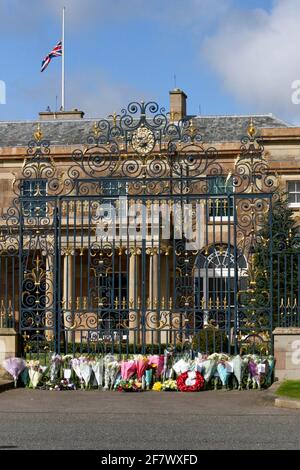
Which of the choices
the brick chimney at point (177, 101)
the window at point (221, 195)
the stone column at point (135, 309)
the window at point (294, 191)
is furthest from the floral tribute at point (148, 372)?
the brick chimney at point (177, 101)

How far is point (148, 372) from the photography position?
57.0 feet

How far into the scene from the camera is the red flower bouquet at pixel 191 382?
1711cm

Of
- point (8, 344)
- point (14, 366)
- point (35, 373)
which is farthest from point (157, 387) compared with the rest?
point (8, 344)

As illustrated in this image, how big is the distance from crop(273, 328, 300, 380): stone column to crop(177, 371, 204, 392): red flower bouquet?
1.36m

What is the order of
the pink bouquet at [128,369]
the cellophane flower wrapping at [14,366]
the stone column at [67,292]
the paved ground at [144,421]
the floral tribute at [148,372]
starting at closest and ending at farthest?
the paved ground at [144,421]
the floral tribute at [148,372]
the pink bouquet at [128,369]
the cellophane flower wrapping at [14,366]
the stone column at [67,292]

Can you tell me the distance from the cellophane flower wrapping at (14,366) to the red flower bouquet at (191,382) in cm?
285

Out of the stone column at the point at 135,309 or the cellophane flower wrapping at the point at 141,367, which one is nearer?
the cellophane flower wrapping at the point at 141,367

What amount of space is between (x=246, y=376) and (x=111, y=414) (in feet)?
13.7

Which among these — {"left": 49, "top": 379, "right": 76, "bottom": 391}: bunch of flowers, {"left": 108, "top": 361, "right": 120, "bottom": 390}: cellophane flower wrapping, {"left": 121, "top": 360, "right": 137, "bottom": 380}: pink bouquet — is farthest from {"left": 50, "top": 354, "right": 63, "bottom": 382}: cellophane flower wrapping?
{"left": 121, "top": 360, "right": 137, "bottom": 380}: pink bouquet

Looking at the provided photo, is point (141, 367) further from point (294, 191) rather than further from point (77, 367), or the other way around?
point (294, 191)

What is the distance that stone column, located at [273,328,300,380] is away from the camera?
17203 mm

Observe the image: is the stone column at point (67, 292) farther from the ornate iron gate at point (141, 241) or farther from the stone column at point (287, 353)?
the stone column at point (287, 353)

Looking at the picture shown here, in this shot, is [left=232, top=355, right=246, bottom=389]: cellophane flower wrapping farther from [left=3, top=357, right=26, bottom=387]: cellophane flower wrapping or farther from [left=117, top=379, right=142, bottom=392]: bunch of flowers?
[left=3, top=357, right=26, bottom=387]: cellophane flower wrapping
